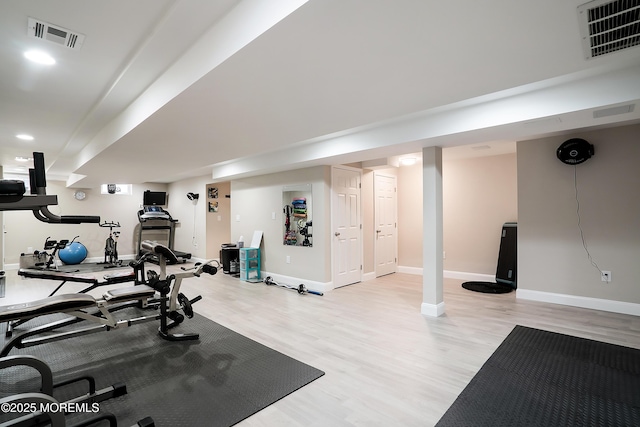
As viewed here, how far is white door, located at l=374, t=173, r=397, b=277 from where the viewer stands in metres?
6.19

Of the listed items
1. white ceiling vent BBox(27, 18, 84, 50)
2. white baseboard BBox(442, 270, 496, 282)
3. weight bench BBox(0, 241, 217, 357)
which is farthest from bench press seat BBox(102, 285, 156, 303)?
white baseboard BBox(442, 270, 496, 282)

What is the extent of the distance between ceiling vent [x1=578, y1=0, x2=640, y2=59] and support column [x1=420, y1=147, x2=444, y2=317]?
2.03 m

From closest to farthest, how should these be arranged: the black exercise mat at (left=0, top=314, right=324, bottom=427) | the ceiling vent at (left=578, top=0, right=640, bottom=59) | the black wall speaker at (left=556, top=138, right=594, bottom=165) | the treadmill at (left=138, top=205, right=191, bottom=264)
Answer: the ceiling vent at (left=578, top=0, right=640, bottom=59), the black exercise mat at (left=0, top=314, right=324, bottom=427), the black wall speaker at (left=556, top=138, right=594, bottom=165), the treadmill at (left=138, top=205, right=191, bottom=264)

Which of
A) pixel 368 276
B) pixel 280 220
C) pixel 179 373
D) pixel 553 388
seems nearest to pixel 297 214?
pixel 280 220

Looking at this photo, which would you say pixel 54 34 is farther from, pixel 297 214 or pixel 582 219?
pixel 582 219

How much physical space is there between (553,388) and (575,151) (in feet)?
11.0

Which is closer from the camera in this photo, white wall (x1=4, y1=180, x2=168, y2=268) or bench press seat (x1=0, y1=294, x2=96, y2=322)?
bench press seat (x1=0, y1=294, x2=96, y2=322)

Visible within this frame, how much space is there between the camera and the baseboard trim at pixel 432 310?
12.4ft

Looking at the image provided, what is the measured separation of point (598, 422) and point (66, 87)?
16.2ft

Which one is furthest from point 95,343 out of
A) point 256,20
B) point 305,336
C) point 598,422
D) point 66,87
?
point 598,422

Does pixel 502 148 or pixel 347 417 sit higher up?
pixel 502 148

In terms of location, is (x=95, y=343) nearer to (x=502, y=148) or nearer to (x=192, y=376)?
(x=192, y=376)

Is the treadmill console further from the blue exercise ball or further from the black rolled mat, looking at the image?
the black rolled mat

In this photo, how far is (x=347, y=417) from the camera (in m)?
1.92
